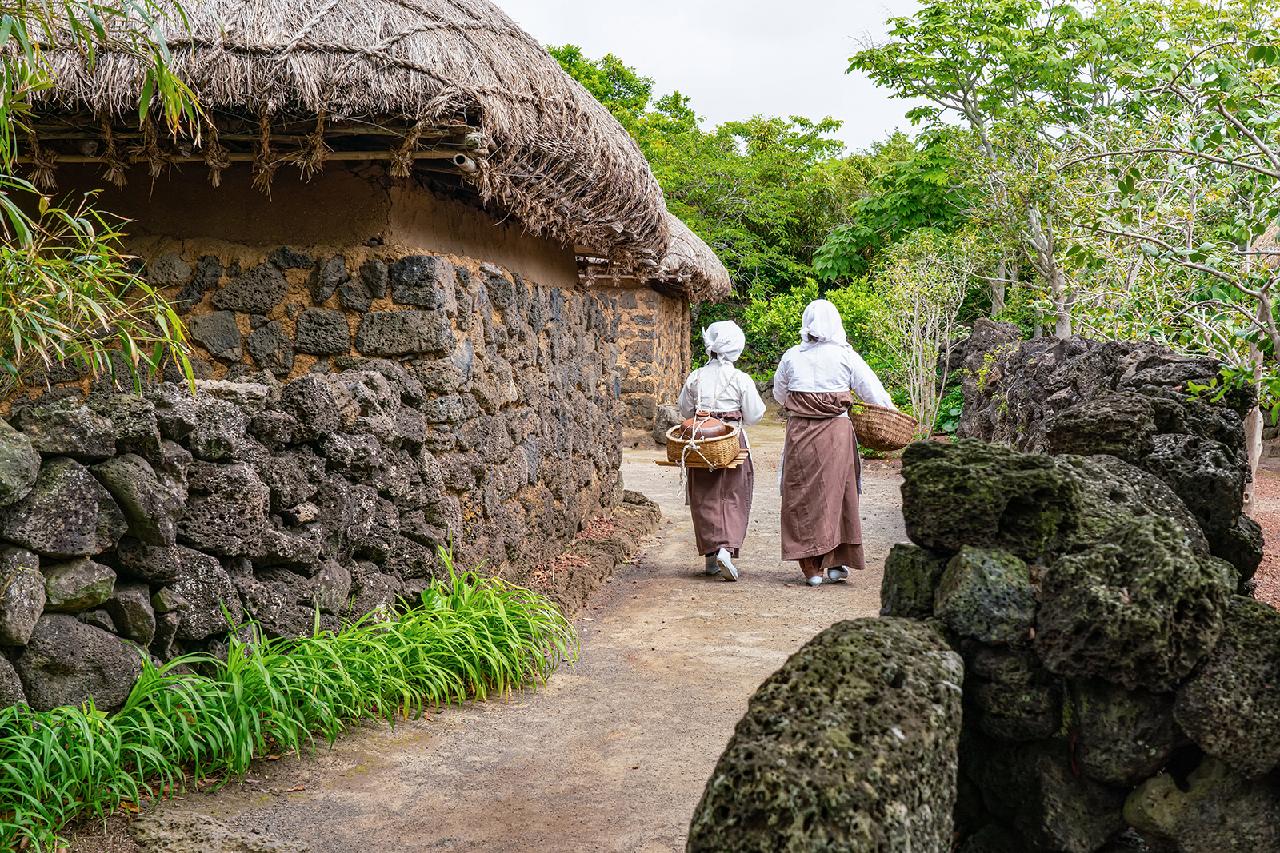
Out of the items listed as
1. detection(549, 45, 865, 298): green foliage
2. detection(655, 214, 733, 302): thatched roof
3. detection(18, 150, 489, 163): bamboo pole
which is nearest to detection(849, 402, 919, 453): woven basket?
detection(18, 150, 489, 163): bamboo pole

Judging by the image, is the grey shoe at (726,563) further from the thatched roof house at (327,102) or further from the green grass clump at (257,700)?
the thatched roof house at (327,102)

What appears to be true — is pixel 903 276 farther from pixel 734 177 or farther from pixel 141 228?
pixel 141 228

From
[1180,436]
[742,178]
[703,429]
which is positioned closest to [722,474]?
[703,429]

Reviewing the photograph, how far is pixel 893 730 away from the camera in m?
1.96

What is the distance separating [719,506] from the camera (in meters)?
7.46

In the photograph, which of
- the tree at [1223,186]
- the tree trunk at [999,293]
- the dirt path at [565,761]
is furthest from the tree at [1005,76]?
the dirt path at [565,761]

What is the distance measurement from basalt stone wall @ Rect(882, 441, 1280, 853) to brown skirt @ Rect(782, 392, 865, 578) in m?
4.58

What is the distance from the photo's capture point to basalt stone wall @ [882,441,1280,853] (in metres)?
2.10

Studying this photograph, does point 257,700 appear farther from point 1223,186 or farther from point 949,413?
point 949,413

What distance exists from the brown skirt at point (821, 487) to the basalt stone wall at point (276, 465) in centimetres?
160

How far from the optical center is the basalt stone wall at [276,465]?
324cm

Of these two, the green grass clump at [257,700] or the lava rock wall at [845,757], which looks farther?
the green grass clump at [257,700]

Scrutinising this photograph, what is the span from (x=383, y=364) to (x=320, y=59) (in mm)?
1312

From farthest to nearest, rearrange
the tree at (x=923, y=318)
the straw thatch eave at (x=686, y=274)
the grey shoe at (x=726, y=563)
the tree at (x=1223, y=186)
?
the tree at (x=923, y=318), the straw thatch eave at (x=686, y=274), the grey shoe at (x=726, y=563), the tree at (x=1223, y=186)
